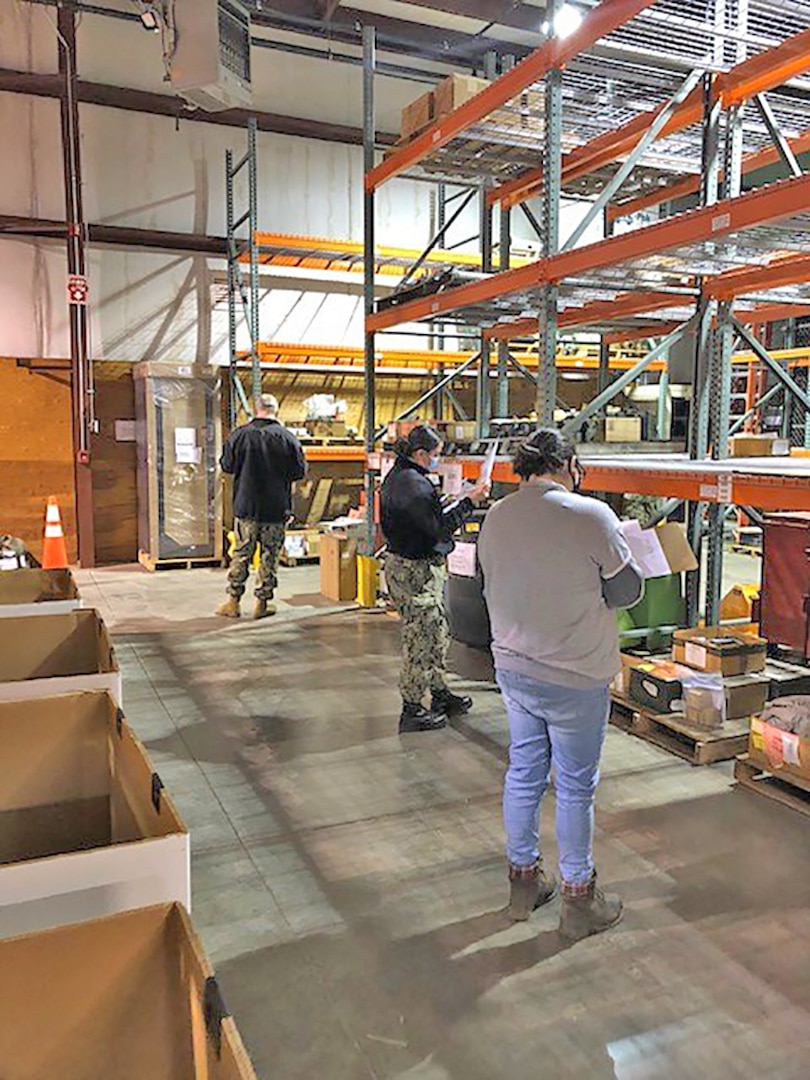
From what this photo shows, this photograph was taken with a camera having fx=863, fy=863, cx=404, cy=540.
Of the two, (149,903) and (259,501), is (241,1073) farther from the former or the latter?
(259,501)

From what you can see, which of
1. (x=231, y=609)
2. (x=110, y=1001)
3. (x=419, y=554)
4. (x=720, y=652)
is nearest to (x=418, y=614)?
(x=419, y=554)

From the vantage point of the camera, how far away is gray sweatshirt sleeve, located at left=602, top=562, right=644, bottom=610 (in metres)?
2.85

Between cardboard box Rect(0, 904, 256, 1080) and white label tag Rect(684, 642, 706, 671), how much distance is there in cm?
404

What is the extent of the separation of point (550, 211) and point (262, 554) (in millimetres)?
4383

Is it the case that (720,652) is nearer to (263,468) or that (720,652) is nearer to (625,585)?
(625,585)

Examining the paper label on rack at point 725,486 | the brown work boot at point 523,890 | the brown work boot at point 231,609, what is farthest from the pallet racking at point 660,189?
the brown work boot at point 231,609

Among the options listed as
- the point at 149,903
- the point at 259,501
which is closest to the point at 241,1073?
the point at 149,903

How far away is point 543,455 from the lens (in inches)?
117

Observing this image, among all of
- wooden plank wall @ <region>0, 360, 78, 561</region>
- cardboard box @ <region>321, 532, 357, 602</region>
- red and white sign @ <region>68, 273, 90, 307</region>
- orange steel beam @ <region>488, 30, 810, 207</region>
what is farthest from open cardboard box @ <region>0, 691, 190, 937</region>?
wooden plank wall @ <region>0, 360, 78, 561</region>

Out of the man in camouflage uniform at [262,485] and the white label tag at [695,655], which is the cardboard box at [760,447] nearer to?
the white label tag at [695,655]

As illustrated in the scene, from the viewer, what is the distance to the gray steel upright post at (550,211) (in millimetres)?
4547

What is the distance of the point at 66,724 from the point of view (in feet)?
7.99

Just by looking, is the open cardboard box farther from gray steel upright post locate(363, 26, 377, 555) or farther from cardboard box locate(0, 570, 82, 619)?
gray steel upright post locate(363, 26, 377, 555)

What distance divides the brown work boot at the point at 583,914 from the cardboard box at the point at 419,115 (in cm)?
517
